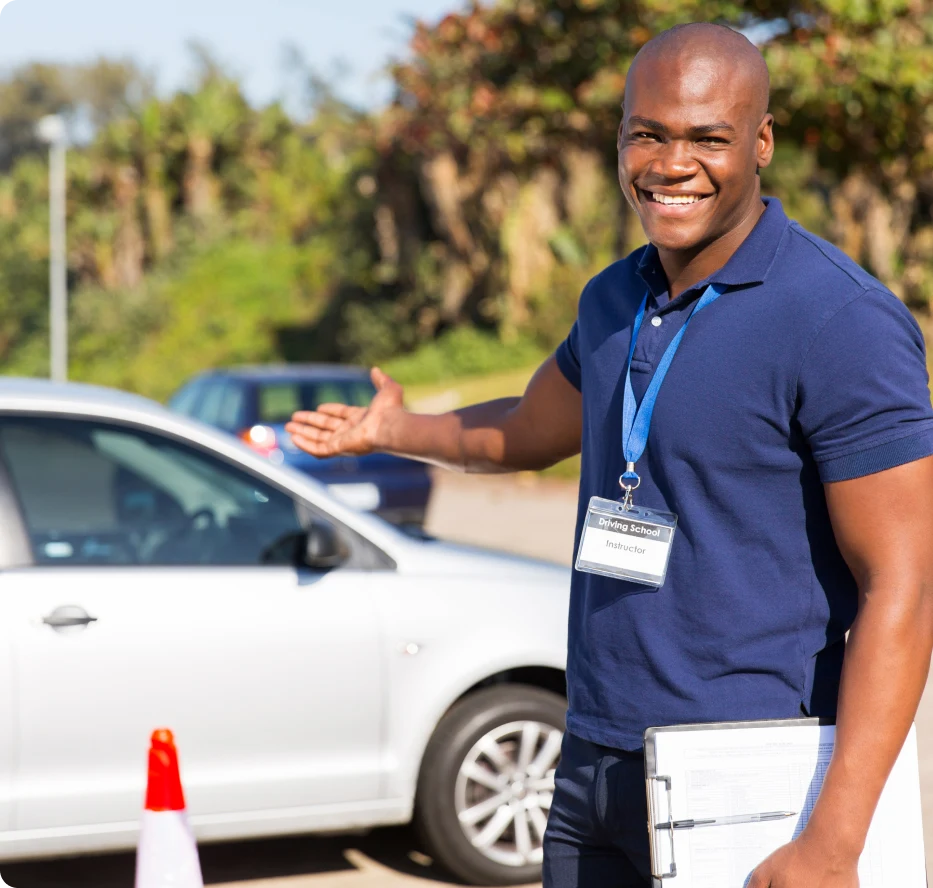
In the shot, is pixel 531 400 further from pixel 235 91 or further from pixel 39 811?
pixel 235 91

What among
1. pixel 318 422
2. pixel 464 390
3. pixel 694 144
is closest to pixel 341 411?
pixel 318 422

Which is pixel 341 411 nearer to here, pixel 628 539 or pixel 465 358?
pixel 628 539

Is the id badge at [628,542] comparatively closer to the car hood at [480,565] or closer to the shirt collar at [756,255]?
the shirt collar at [756,255]

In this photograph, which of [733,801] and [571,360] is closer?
[733,801]

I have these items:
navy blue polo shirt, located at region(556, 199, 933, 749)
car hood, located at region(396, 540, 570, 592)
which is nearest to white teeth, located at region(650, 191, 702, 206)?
Answer: navy blue polo shirt, located at region(556, 199, 933, 749)

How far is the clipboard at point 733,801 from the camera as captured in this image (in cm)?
187

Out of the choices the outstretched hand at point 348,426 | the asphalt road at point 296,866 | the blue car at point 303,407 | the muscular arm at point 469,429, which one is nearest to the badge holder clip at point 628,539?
the muscular arm at point 469,429

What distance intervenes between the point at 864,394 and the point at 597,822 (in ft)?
2.58

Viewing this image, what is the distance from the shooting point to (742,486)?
6.39ft

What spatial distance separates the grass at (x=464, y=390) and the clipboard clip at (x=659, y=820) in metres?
19.5

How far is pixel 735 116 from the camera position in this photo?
198cm

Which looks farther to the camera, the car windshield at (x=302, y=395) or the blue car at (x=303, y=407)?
the car windshield at (x=302, y=395)

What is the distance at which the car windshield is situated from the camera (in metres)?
11.2

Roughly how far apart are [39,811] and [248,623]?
0.80 m
